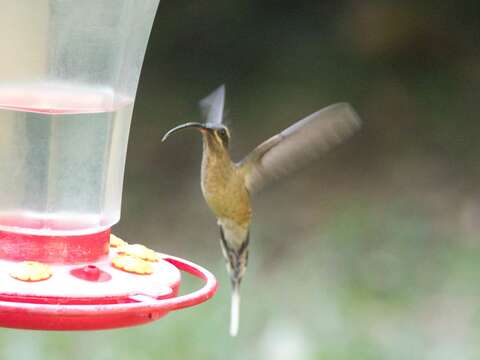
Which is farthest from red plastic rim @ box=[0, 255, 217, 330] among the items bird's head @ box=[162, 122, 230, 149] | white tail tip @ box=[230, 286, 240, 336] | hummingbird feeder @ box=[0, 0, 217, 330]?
white tail tip @ box=[230, 286, 240, 336]

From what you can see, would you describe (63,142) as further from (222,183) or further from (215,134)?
(222,183)

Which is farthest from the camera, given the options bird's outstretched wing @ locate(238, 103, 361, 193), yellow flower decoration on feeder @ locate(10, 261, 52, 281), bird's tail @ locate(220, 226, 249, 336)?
bird's tail @ locate(220, 226, 249, 336)

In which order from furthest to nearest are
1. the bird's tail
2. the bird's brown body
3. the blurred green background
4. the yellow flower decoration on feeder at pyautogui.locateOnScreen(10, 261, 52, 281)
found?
1. the blurred green background
2. the bird's tail
3. the bird's brown body
4. the yellow flower decoration on feeder at pyautogui.locateOnScreen(10, 261, 52, 281)

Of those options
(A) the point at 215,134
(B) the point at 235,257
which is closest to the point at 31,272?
(A) the point at 215,134

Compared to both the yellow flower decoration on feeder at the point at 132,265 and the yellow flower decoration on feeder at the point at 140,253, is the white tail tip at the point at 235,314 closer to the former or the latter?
the yellow flower decoration on feeder at the point at 140,253

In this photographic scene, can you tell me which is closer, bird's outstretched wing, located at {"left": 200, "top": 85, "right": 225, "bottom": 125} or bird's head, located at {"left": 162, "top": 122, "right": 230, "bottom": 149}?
bird's head, located at {"left": 162, "top": 122, "right": 230, "bottom": 149}

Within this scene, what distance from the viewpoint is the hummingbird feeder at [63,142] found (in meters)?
2.65

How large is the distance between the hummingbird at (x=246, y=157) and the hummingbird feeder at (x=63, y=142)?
0.37 m

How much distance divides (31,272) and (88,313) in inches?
10.6

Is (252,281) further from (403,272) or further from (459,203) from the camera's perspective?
(459,203)

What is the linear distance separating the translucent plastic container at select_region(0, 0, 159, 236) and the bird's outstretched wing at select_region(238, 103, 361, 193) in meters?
0.72

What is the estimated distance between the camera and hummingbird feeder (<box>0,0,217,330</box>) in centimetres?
265

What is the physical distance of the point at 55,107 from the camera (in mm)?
2691

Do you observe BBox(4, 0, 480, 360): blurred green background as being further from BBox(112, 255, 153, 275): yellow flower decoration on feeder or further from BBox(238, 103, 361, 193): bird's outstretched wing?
BBox(112, 255, 153, 275): yellow flower decoration on feeder
